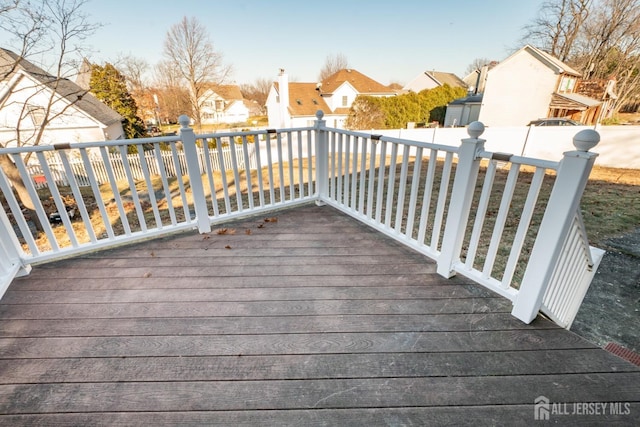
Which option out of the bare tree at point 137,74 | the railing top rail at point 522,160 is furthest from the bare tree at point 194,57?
the railing top rail at point 522,160

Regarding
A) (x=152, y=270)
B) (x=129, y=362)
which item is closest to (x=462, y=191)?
(x=129, y=362)

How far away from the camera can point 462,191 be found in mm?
1780

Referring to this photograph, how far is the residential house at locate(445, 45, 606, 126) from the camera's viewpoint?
14.2 m

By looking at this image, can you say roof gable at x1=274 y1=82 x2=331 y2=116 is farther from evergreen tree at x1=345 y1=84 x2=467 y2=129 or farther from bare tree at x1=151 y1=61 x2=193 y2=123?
bare tree at x1=151 y1=61 x2=193 y2=123

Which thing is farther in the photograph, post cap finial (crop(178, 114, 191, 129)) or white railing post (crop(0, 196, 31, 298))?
post cap finial (crop(178, 114, 191, 129))

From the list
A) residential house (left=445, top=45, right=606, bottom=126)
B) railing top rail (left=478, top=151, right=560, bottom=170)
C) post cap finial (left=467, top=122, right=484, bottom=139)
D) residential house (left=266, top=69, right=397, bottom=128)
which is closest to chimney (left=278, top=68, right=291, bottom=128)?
residential house (left=266, top=69, right=397, bottom=128)

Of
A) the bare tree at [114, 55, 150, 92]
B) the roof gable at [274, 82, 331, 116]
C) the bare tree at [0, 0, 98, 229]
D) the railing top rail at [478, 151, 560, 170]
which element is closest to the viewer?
the railing top rail at [478, 151, 560, 170]

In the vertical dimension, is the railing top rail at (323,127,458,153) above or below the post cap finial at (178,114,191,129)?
below

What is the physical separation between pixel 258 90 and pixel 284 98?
19.4m

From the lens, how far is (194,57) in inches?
556

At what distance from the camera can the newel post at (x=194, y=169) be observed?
2.33 metres

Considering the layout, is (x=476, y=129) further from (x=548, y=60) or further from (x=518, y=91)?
(x=518, y=91)

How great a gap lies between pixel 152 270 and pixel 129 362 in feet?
2.79

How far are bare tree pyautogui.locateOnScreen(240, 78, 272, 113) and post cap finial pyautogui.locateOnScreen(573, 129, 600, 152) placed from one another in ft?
114
